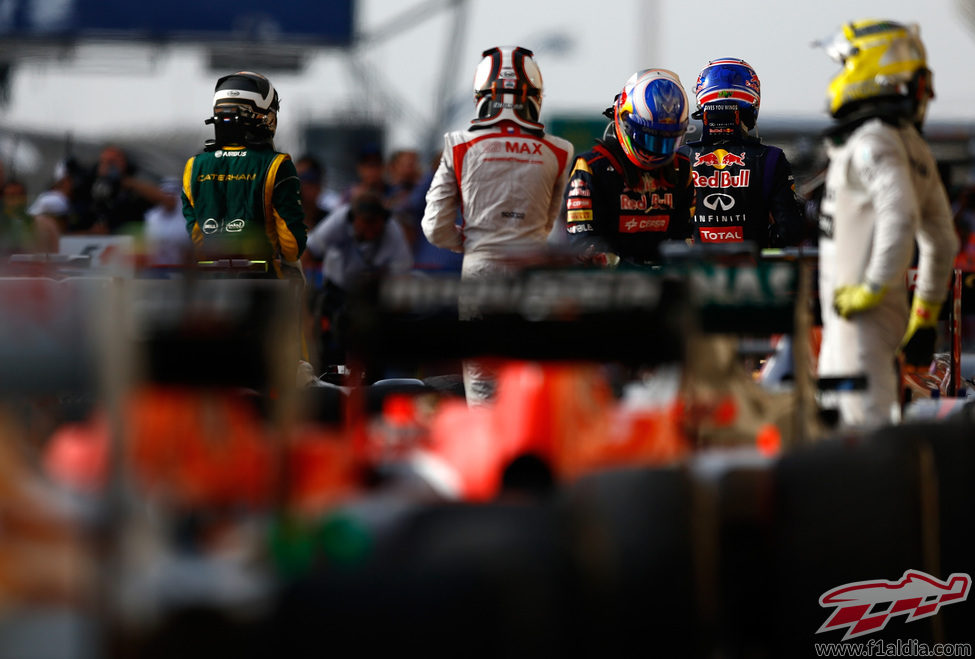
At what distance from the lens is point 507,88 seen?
7.11 metres

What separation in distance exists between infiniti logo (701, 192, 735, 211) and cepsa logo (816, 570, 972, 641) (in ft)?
12.6

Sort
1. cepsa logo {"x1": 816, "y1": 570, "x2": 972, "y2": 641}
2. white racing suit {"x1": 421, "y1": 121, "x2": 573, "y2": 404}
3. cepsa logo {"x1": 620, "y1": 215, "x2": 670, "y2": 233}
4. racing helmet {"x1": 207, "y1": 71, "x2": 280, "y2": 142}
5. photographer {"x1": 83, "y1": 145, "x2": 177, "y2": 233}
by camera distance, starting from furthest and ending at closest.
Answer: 1. photographer {"x1": 83, "y1": 145, "x2": 177, "y2": 233}
2. racing helmet {"x1": 207, "y1": 71, "x2": 280, "y2": 142}
3. cepsa logo {"x1": 620, "y1": 215, "x2": 670, "y2": 233}
4. white racing suit {"x1": 421, "y1": 121, "x2": 573, "y2": 404}
5. cepsa logo {"x1": 816, "y1": 570, "x2": 972, "y2": 641}

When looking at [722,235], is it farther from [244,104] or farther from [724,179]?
[244,104]

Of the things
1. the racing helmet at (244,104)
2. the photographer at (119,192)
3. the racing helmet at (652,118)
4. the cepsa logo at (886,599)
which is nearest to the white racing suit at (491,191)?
the racing helmet at (652,118)

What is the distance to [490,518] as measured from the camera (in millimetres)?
3029

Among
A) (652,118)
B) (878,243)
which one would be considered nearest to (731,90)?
(652,118)

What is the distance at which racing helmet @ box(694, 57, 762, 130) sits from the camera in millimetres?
7832

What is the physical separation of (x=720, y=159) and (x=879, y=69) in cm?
266

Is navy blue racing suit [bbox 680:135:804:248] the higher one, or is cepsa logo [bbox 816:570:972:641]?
navy blue racing suit [bbox 680:135:804:248]

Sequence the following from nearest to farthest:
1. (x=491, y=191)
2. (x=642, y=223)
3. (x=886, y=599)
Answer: (x=886, y=599) < (x=491, y=191) < (x=642, y=223)

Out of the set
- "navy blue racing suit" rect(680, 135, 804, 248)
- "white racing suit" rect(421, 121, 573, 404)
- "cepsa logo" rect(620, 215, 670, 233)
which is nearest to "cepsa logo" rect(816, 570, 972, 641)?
"white racing suit" rect(421, 121, 573, 404)

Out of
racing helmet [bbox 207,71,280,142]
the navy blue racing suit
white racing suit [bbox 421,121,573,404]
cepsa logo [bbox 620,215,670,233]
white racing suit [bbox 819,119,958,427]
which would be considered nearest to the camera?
white racing suit [bbox 819,119,958,427]

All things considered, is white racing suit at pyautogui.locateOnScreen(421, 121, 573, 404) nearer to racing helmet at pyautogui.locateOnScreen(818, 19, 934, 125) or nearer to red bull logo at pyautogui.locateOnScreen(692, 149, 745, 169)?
red bull logo at pyautogui.locateOnScreen(692, 149, 745, 169)

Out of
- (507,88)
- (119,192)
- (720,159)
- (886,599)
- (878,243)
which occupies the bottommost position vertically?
(886,599)
